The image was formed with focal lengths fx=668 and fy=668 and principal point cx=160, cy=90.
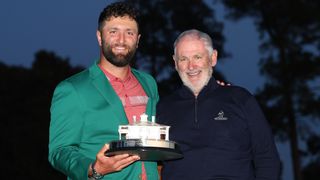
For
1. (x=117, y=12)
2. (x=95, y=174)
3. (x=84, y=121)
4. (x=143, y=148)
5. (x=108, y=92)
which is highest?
(x=117, y=12)

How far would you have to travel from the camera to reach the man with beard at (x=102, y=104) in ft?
16.3

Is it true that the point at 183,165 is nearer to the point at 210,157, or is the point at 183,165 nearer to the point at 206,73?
the point at 210,157

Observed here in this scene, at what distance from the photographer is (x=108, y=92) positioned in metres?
5.21

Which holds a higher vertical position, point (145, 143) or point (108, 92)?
point (108, 92)

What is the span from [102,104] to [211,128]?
89 centimetres

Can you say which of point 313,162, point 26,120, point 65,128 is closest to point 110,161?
point 65,128

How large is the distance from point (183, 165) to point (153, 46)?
1332 inches

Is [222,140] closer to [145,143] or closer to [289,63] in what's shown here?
[145,143]

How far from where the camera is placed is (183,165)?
5289mm

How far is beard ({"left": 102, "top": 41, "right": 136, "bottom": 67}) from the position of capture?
522 centimetres

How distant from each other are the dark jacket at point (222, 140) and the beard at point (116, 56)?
2.02ft

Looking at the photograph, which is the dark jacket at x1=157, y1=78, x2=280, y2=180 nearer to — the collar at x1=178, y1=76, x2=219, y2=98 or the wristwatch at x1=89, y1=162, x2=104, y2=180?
the collar at x1=178, y1=76, x2=219, y2=98

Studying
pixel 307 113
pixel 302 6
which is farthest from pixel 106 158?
pixel 302 6

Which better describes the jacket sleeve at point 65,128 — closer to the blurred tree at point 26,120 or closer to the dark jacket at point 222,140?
the dark jacket at point 222,140
